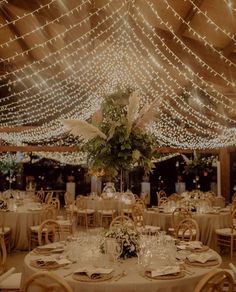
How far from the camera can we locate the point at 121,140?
3811 millimetres

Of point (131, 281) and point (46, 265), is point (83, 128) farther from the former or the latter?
point (131, 281)

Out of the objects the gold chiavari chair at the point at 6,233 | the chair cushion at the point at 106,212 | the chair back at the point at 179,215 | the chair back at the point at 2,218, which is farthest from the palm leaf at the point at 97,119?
the chair cushion at the point at 106,212

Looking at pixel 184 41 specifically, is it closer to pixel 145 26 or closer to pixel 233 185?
pixel 145 26

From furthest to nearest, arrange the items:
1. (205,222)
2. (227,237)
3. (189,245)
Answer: (205,222) → (227,237) → (189,245)

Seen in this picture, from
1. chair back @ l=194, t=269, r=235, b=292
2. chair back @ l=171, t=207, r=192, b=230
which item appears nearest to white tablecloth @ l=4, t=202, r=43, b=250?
chair back @ l=171, t=207, r=192, b=230

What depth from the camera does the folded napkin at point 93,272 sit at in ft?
10.1

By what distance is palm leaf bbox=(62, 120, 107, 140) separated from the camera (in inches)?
141

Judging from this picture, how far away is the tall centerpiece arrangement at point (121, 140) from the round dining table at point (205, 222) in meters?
3.83

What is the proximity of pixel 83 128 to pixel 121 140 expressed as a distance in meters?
0.39

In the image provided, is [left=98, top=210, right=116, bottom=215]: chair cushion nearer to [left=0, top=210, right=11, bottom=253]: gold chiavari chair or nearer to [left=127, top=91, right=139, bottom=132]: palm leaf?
[left=0, top=210, right=11, bottom=253]: gold chiavari chair

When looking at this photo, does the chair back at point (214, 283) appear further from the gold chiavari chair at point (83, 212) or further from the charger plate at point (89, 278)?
the gold chiavari chair at point (83, 212)

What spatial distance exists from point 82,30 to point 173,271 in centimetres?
496

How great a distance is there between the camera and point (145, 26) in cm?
691

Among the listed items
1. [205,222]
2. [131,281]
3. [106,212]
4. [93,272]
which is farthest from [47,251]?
[106,212]
